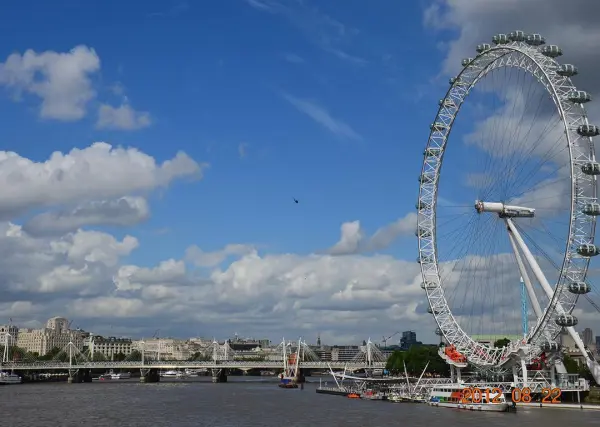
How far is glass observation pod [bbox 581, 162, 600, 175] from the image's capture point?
73.1 meters

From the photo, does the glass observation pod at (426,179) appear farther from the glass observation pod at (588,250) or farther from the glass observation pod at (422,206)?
the glass observation pod at (588,250)

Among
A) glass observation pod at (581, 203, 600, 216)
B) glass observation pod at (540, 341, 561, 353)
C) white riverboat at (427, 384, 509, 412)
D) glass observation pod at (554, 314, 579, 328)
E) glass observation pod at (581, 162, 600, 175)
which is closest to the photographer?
glass observation pod at (581, 203, 600, 216)

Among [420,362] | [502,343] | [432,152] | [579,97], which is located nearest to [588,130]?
[579,97]

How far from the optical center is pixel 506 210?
84.5 m

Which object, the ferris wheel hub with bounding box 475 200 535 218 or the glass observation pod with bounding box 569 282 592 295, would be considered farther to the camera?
the ferris wheel hub with bounding box 475 200 535 218

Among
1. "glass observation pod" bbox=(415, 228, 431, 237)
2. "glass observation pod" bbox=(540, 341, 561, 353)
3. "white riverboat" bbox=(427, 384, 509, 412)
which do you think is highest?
"glass observation pod" bbox=(415, 228, 431, 237)

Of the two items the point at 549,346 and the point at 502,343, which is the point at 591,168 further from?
the point at 502,343

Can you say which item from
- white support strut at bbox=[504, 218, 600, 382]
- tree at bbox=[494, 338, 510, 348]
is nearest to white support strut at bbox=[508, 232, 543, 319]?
white support strut at bbox=[504, 218, 600, 382]

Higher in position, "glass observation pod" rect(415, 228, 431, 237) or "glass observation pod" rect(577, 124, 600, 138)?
"glass observation pod" rect(577, 124, 600, 138)

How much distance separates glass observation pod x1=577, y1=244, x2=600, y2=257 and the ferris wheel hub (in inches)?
459

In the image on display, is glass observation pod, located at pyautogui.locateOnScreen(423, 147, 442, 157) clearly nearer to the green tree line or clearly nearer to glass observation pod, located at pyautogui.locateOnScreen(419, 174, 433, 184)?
glass observation pod, located at pyautogui.locateOnScreen(419, 174, 433, 184)

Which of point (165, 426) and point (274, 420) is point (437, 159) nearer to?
point (274, 420)

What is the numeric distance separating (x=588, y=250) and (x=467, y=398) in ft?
81.4
